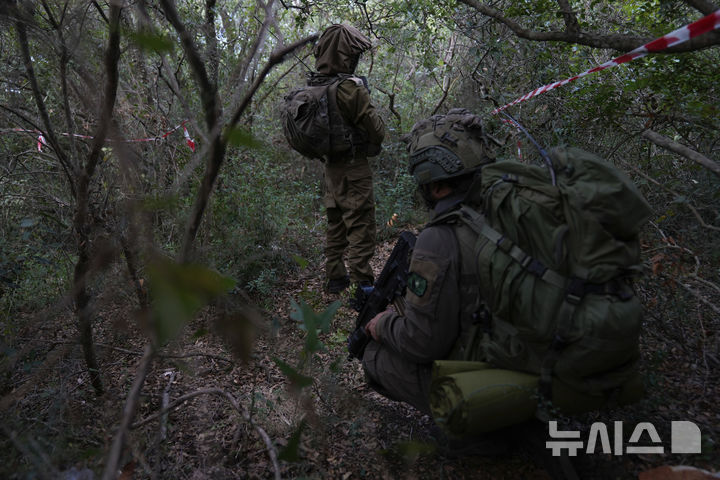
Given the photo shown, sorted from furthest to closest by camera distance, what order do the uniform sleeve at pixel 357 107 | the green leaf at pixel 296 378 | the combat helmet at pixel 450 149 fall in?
the uniform sleeve at pixel 357 107, the combat helmet at pixel 450 149, the green leaf at pixel 296 378

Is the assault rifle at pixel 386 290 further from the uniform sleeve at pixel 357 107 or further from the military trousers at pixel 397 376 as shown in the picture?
the uniform sleeve at pixel 357 107

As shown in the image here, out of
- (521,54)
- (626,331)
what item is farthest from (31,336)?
(521,54)

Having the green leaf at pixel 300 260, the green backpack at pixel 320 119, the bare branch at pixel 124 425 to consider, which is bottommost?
the bare branch at pixel 124 425

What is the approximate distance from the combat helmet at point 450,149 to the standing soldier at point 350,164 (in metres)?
1.76

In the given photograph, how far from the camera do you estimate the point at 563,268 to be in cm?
159

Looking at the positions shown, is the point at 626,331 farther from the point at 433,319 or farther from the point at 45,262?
the point at 45,262

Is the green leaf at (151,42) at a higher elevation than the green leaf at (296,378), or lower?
higher

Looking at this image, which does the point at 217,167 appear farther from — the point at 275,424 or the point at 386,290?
the point at 275,424

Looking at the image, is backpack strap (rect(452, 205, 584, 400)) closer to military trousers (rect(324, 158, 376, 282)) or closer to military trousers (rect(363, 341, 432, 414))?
military trousers (rect(363, 341, 432, 414))

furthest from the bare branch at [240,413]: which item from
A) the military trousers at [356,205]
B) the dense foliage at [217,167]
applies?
the military trousers at [356,205]

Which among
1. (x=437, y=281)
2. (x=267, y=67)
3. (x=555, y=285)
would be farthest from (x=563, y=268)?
(x=267, y=67)

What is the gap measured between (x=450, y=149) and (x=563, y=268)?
2.75 ft

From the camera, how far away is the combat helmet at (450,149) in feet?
7.00

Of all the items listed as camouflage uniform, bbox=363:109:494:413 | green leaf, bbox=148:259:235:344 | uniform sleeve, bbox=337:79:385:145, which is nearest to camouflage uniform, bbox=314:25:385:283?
uniform sleeve, bbox=337:79:385:145
